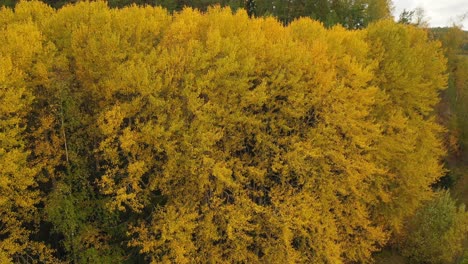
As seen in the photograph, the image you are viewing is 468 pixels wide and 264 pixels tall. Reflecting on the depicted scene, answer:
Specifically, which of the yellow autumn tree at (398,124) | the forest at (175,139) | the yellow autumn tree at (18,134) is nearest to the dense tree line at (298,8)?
the yellow autumn tree at (398,124)

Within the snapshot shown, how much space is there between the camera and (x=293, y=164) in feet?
72.1

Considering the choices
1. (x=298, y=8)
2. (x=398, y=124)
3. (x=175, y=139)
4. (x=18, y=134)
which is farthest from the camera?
(x=298, y=8)

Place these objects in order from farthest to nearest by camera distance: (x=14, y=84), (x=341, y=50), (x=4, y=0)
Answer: (x=4, y=0) → (x=341, y=50) → (x=14, y=84)

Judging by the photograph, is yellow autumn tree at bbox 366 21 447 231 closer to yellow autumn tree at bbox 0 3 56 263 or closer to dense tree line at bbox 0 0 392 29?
yellow autumn tree at bbox 0 3 56 263

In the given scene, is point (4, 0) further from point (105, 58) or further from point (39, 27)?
point (105, 58)

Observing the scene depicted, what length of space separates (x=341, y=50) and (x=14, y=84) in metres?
18.8

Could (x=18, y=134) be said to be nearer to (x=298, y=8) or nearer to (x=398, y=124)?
(x=398, y=124)

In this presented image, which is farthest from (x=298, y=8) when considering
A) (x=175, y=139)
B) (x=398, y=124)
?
(x=175, y=139)

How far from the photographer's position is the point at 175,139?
20766 mm

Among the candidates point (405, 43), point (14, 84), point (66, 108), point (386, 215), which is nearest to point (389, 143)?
point (386, 215)

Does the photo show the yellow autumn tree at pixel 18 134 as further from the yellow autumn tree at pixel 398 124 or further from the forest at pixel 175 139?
the yellow autumn tree at pixel 398 124

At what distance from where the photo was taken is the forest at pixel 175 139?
19734 millimetres

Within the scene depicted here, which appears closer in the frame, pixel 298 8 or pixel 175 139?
pixel 175 139

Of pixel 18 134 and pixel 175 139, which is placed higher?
pixel 18 134
